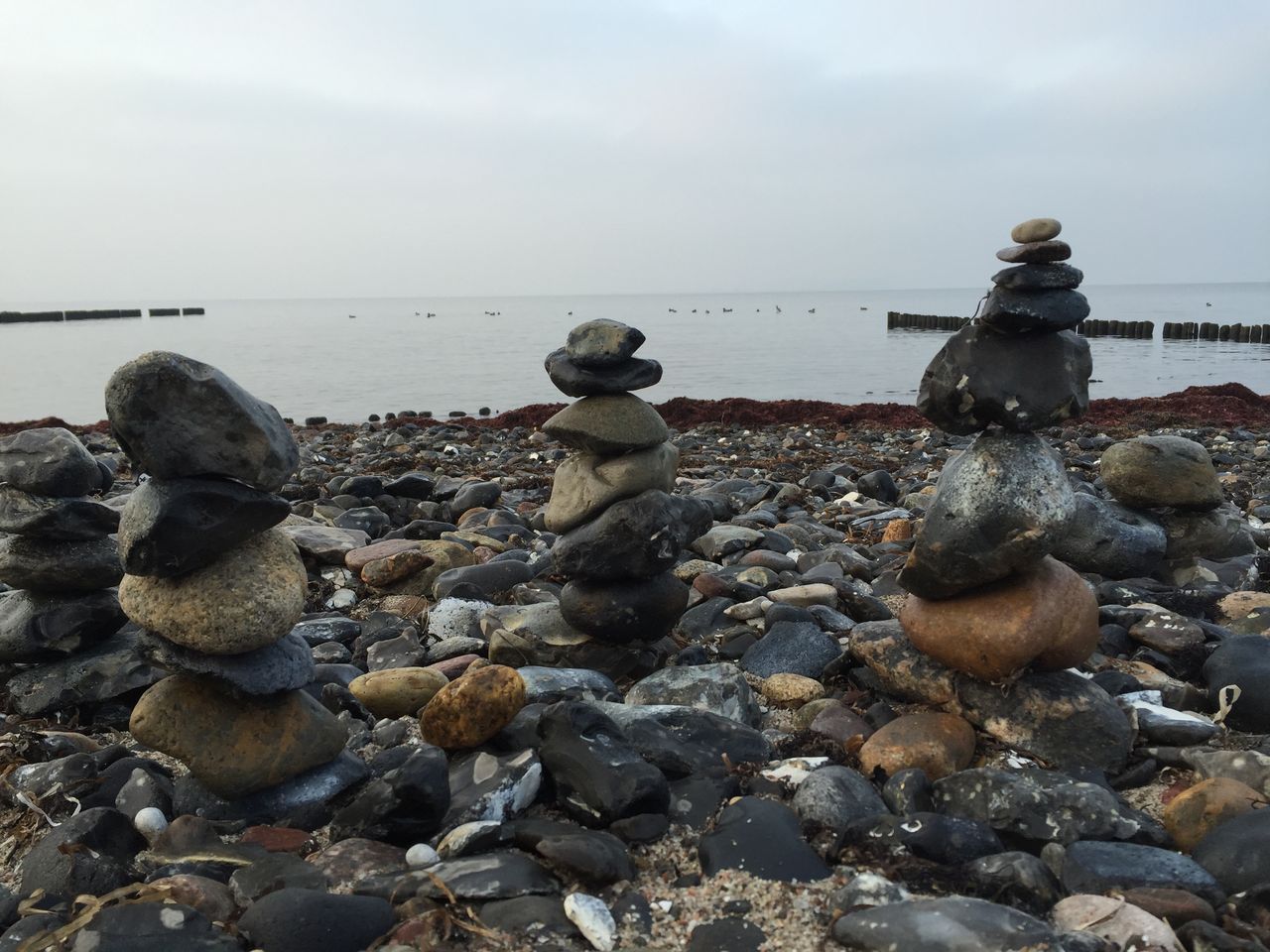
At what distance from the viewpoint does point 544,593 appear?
22.4 ft

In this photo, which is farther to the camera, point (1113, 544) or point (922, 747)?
point (1113, 544)

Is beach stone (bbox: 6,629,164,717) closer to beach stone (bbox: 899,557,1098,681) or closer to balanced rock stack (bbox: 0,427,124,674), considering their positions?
balanced rock stack (bbox: 0,427,124,674)

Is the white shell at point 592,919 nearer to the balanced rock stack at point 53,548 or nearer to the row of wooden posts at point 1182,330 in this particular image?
the balanced rock stack at point 53,548

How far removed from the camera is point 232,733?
4.10 metres

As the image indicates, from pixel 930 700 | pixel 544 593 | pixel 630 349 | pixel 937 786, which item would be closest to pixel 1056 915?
pixel 937 786

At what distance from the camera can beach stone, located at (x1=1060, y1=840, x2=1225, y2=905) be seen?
3.24 metres

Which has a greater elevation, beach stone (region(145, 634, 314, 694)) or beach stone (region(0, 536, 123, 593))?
beach stone (region(0, 536, 123, 593))

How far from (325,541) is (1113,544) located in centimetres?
620

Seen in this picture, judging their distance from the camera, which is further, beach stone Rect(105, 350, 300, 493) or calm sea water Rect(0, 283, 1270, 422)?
calm sea water Rect(0, 283, 1270, 422)

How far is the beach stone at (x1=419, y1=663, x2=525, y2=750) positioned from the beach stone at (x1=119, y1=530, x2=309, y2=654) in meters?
0.75

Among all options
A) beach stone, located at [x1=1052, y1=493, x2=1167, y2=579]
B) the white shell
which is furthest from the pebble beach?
beach stone, located at [x1=1052, y1=493, x2=1167, y2=579]

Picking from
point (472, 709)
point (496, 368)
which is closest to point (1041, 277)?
point (472, 709)

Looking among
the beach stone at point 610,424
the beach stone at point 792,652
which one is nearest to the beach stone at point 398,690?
the beach stone at point 610,424

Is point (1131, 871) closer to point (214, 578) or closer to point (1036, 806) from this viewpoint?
point (1036, 806)
